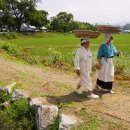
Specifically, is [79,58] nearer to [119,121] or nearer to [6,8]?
[119,121]

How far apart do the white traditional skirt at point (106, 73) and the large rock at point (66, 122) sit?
6.93ft

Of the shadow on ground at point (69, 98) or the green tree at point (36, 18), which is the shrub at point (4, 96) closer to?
the shadow on ground at point (69, 98)

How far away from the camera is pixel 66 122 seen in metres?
7.04

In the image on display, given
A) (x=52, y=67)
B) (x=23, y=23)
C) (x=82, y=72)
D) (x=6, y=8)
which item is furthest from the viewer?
(x=23, y=23)

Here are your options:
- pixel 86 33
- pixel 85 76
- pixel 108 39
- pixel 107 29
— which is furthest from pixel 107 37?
pixel 85 76

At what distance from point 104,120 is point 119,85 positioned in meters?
3.05

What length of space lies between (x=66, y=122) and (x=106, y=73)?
239cm

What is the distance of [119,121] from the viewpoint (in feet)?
24.0

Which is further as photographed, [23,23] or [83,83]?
[23,23]

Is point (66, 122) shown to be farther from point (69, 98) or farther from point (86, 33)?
point (86, 33)

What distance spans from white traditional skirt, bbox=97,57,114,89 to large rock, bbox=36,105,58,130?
1.97 meters

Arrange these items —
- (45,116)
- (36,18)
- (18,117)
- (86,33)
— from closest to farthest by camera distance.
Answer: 1. (45,116)
2. (18,117)
3. (86,33)
4. (36,18)

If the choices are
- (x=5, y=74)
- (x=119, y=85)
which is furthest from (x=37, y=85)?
(x=119, y=85)

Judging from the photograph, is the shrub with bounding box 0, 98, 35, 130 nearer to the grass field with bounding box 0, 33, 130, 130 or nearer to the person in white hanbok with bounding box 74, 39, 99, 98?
the grass field with bounding box 0, 33, 130, 130
